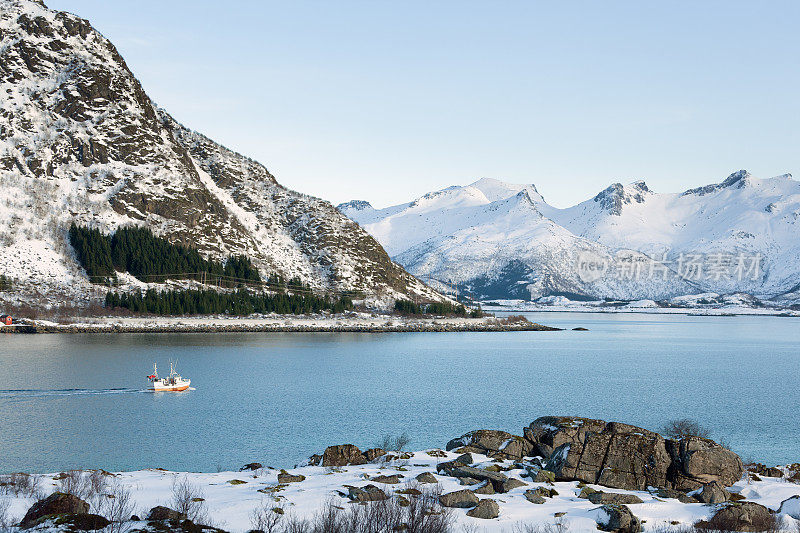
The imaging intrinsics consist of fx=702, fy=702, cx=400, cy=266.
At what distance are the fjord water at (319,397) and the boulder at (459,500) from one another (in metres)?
16.9

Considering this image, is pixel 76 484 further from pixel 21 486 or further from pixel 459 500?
pixel 459 500

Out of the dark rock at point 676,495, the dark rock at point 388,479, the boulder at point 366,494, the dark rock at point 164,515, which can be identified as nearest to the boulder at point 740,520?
the dark rock at point 676,495

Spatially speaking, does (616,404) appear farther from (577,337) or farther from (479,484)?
(577,337)

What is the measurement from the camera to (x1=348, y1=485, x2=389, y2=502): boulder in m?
20.5

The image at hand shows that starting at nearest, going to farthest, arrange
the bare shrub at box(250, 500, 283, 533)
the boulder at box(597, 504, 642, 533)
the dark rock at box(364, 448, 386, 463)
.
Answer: the bare shrub at box(250, 500, 283, 533) < the boulder at box(597, 504, 642, 533) < the dark rock at box(364, 448, 386, 463)

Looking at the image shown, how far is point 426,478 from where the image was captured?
907 inches

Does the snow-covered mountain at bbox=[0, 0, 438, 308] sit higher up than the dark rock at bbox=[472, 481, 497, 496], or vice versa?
the snow-covered mountain at bbox=[0, 0, 438, 308]

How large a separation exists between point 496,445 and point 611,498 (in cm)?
856

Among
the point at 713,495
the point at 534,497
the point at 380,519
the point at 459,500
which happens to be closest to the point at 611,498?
the point at 534,497

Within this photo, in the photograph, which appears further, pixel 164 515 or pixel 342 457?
pixel 342 457

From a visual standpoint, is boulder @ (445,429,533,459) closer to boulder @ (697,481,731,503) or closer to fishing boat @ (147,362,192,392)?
boulder @ (697,481,731,503)

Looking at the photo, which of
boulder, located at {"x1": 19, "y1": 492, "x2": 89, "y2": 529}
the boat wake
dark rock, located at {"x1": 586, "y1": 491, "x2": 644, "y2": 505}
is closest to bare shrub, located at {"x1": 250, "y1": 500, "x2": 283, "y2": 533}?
boulder, located at {"x1": 19, "y1": 492, "x2": 89, "y2": 529}

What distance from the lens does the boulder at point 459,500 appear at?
66.4 ft

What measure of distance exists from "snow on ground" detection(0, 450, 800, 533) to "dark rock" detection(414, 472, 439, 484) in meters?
0.28
